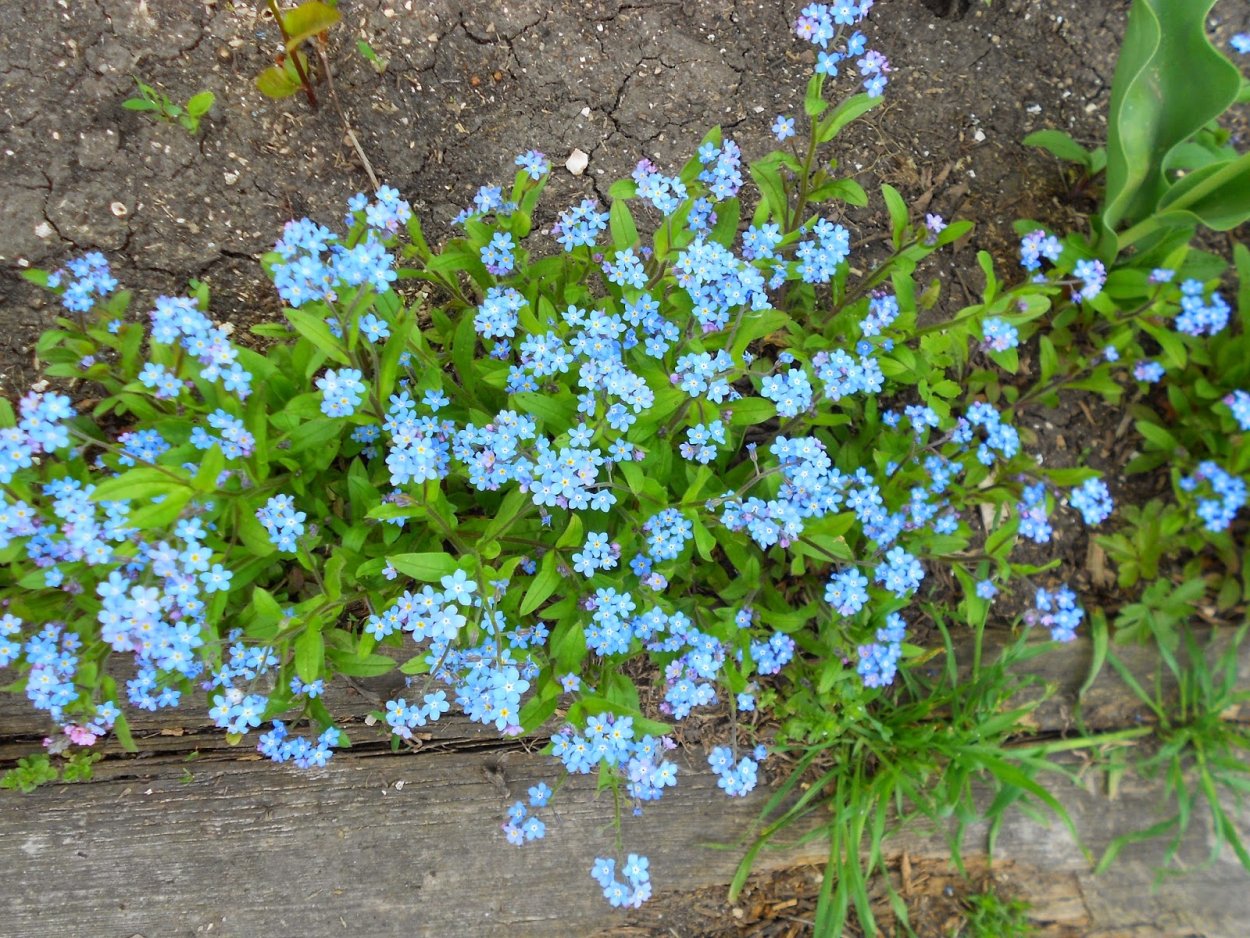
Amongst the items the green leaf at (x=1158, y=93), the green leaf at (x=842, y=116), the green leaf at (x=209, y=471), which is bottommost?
the green leaf at (x=209, y=471)

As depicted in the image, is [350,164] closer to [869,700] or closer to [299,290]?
[299,290]

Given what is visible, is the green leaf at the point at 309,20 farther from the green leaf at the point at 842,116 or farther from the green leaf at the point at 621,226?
the green leaf at the point at 842,116

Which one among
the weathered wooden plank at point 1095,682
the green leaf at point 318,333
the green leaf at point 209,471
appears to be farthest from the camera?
the weathered wooden plank at point 1095,682

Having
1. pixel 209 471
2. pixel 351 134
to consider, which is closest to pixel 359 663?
pixel 209 471

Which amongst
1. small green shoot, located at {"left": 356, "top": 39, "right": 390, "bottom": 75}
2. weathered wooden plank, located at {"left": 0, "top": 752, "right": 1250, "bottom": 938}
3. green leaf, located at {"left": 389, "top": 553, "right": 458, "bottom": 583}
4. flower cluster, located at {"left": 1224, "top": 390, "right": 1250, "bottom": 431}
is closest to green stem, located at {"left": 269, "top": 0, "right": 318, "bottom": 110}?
small green shoot, located at {"left": 356, "top": 39, "right": 390, "bottom": 75}

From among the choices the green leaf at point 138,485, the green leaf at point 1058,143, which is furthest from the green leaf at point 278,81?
the green leaf at point 1058,143

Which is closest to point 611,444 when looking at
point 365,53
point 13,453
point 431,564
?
point 431,564

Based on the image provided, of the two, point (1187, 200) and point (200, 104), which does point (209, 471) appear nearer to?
point (200, 104)
